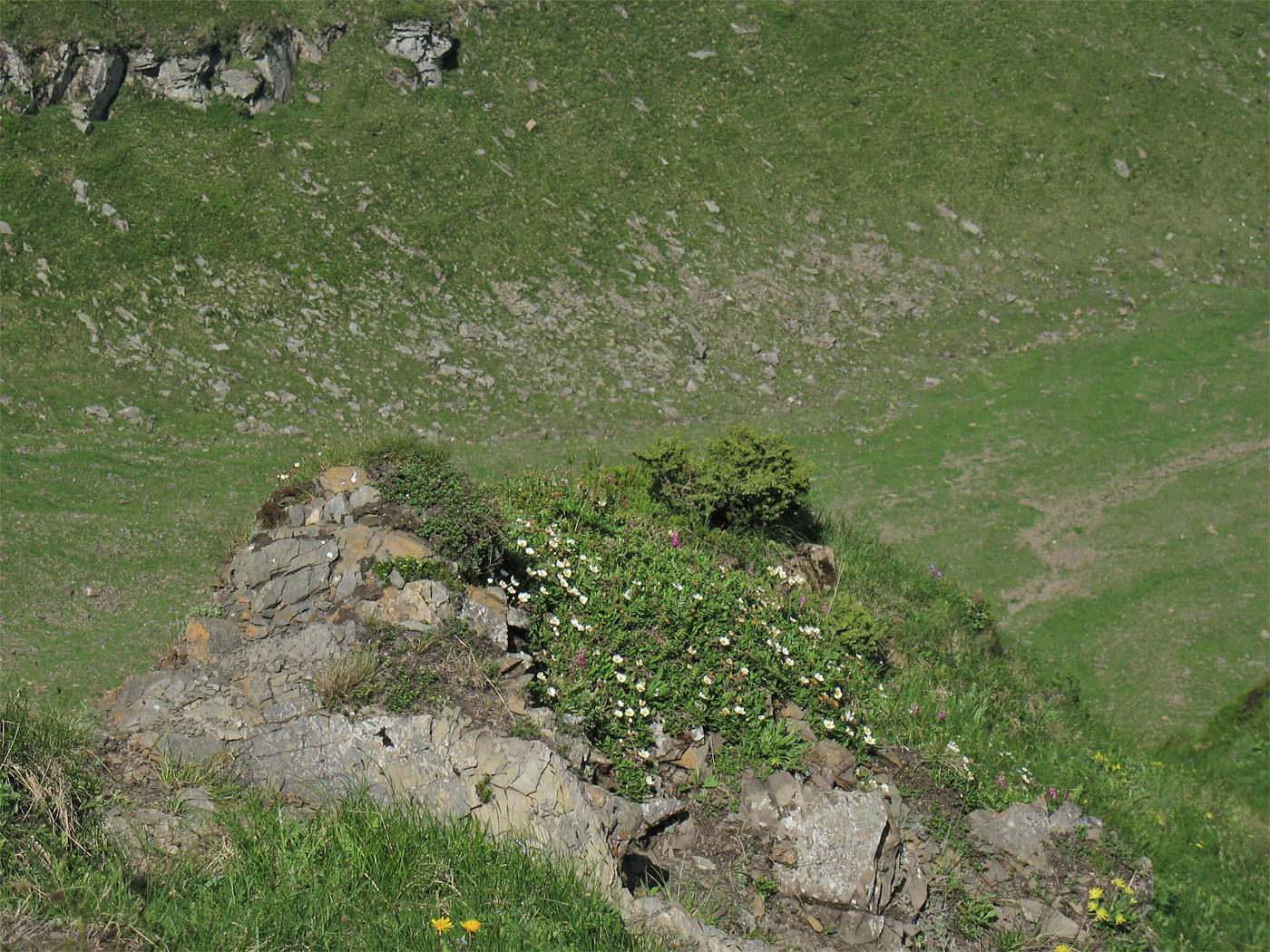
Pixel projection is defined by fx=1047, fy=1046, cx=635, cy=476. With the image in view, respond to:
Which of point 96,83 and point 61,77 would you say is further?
point 96,83

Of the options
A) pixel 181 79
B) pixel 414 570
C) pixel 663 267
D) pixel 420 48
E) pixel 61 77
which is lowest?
pixel 414 570

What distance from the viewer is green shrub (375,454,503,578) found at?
7.60 meters

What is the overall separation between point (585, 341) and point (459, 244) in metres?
2.87

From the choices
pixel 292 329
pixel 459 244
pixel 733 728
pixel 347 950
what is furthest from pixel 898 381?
pixel 347 950

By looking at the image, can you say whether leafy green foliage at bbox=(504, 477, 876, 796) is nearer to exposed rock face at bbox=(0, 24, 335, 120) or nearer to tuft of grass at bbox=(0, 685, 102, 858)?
tuft of grass at bbox=(0, 685, 102, 858)

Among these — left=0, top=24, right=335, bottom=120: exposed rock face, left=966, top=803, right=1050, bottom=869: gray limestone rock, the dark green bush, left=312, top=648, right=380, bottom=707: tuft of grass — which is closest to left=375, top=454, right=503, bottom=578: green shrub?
left=312, top=648, right=380, bottom=707: tuft of grass

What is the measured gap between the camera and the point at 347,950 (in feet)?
14.1

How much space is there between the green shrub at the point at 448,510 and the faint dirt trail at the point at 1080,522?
736 cm

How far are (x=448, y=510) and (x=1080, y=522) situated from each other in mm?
9969

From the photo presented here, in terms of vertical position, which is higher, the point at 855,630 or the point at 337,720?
the point at 855,630

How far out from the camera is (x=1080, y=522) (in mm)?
14375

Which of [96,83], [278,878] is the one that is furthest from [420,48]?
[278,878]

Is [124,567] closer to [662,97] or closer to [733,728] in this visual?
[733,728]

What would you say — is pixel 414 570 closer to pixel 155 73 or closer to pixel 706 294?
pixel 706 294
